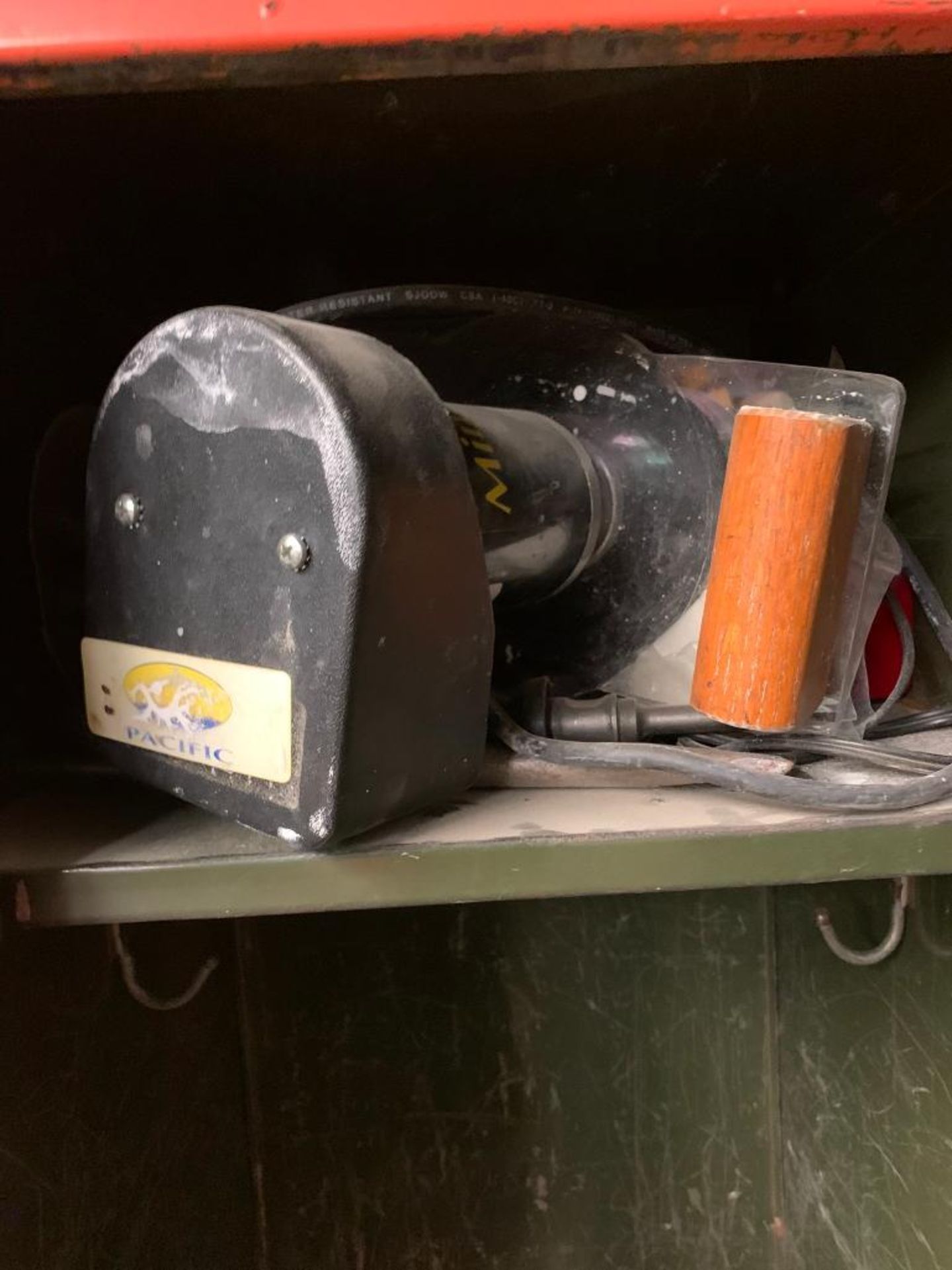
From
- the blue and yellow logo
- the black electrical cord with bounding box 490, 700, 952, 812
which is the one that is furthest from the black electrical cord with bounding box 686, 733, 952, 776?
the blue and yellow logo

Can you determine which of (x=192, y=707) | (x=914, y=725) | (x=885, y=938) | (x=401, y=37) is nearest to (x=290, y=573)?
(x=192, y=707)

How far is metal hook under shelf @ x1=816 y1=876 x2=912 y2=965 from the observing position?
65cm

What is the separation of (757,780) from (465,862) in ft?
0.47

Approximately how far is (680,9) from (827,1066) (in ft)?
2.57

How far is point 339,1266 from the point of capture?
2.75 ft

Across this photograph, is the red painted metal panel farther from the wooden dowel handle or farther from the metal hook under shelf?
the metal hook under shelf

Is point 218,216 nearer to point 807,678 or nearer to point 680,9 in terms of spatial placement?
point 680,9

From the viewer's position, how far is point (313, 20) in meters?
0.32

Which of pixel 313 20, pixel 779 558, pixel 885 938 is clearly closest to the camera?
pixel 313 20

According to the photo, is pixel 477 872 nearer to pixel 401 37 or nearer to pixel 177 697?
pixel 177 697

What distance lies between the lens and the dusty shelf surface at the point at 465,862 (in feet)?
1.29

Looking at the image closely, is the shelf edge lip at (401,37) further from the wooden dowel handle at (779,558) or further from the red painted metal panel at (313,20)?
the wooden dowel handle at (779,558)

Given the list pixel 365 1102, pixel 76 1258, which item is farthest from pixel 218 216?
pixel 365 1102

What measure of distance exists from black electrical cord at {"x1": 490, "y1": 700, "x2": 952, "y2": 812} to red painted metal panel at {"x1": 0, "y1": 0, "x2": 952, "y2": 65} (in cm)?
30
